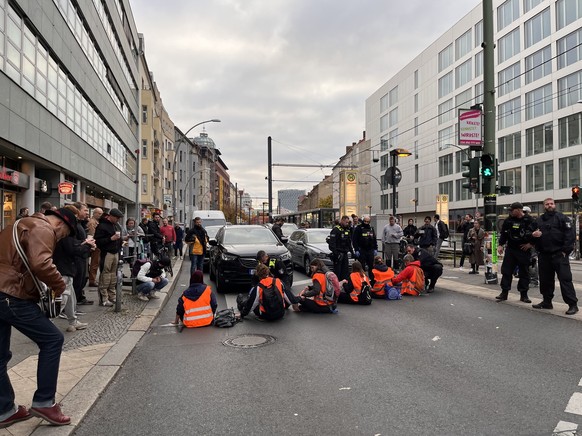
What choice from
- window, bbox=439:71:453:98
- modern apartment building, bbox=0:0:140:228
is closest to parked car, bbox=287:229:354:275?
modern apartment building, bbox=0:0:140:228

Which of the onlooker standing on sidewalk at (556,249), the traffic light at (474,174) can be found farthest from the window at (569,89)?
the onlooker standing on sidewalk at (556,249)

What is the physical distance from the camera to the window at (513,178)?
42.9 metres

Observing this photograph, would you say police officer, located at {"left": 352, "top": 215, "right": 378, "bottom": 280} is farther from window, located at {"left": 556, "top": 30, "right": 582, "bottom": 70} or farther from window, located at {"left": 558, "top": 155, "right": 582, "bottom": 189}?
window, located at {"left": 556, "top": 30, "right": 582, "bottom": 70}

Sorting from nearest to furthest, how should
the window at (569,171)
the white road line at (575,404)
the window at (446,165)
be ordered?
the white road line at (575,404), the window at (569,171), the window at (446,165)

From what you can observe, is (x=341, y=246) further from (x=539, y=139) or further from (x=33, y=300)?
(x=539, y=139)

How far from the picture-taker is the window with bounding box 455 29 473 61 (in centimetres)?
4891

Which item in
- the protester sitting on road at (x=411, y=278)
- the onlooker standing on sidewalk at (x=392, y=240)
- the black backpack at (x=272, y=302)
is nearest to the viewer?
the black backpack at (x=272, y=302)

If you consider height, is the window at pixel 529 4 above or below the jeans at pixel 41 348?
above

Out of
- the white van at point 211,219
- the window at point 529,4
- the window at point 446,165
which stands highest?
the window at point 529,4

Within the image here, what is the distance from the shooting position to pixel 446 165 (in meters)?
54.8

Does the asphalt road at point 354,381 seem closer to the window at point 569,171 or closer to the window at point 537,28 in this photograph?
the window at point 569,171

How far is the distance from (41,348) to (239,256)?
7.25 m

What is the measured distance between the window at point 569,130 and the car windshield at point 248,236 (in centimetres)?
3227

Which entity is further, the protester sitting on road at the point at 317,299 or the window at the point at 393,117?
the window at the point at 393,117
